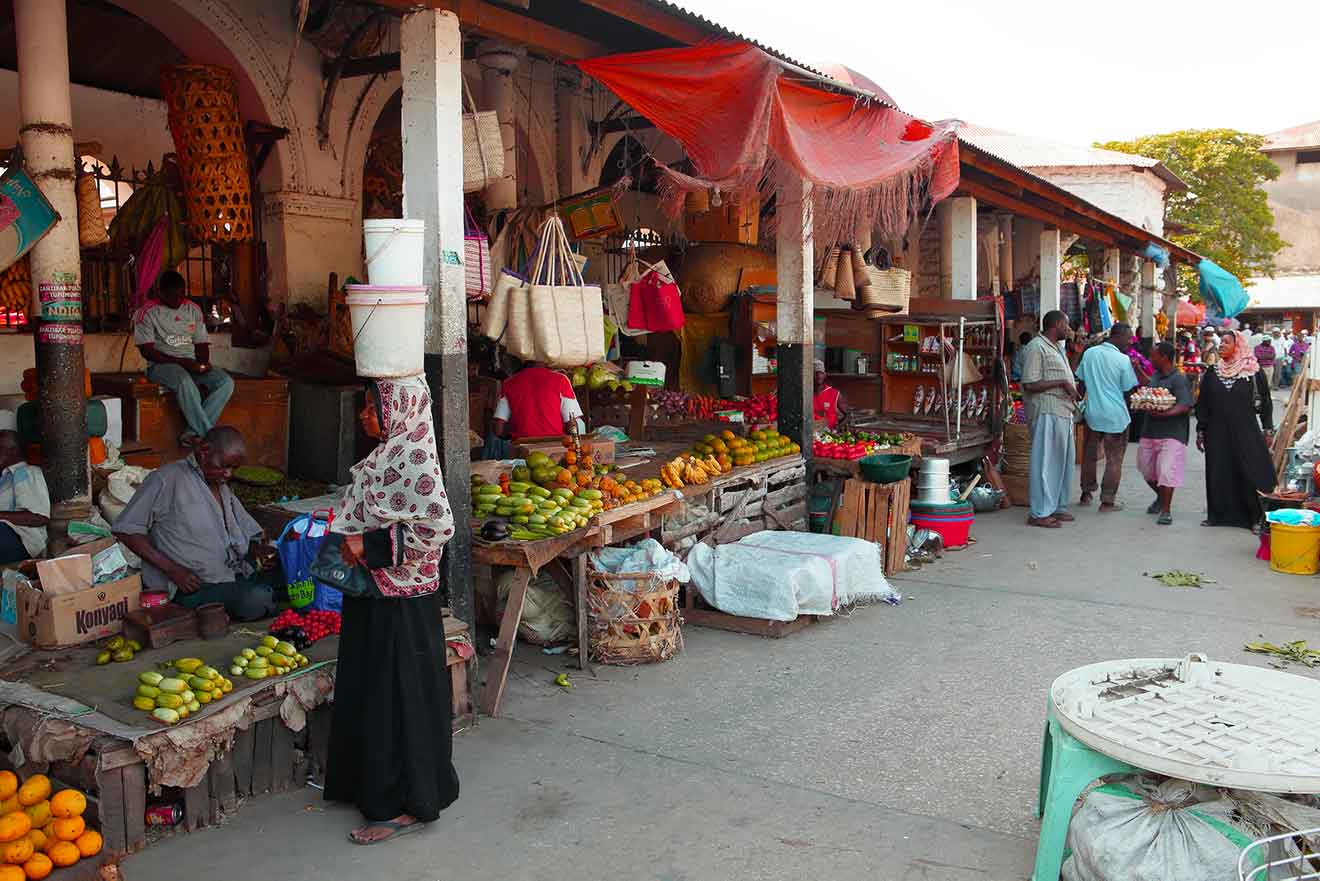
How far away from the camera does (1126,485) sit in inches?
502

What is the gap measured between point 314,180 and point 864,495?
510 centimetres

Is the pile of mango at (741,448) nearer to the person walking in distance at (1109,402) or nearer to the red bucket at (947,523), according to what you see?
the red bucket at (947,523)

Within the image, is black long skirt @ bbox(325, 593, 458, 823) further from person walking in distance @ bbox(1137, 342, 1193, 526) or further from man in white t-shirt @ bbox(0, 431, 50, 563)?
person walking in distance @ bbox(1137, 342, 1193, 526)

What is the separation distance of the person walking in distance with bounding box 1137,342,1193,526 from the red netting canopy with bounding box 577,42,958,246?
418 cm

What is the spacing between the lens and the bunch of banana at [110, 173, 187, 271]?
24.9 ft

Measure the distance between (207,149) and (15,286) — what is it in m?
1.42

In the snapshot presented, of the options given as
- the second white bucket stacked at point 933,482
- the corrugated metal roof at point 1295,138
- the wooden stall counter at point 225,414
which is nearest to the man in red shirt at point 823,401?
the second white bucket stacked at point 933,482

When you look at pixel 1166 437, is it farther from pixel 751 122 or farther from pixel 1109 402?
pixel 751 122

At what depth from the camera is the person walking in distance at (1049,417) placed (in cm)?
993

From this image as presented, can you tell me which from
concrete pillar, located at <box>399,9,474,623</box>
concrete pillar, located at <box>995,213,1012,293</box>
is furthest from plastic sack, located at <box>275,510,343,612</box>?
concrete pillar, located at <box>995,213,1012,293</box>

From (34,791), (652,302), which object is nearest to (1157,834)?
(34,791)

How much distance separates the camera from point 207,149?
6758 millimetres

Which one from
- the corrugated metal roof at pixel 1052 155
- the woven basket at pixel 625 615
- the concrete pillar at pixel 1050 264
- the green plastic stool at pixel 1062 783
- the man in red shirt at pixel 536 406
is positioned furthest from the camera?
the corrugated metal roof at pixel 1052 155

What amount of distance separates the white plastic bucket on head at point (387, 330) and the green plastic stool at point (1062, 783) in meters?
2.67
